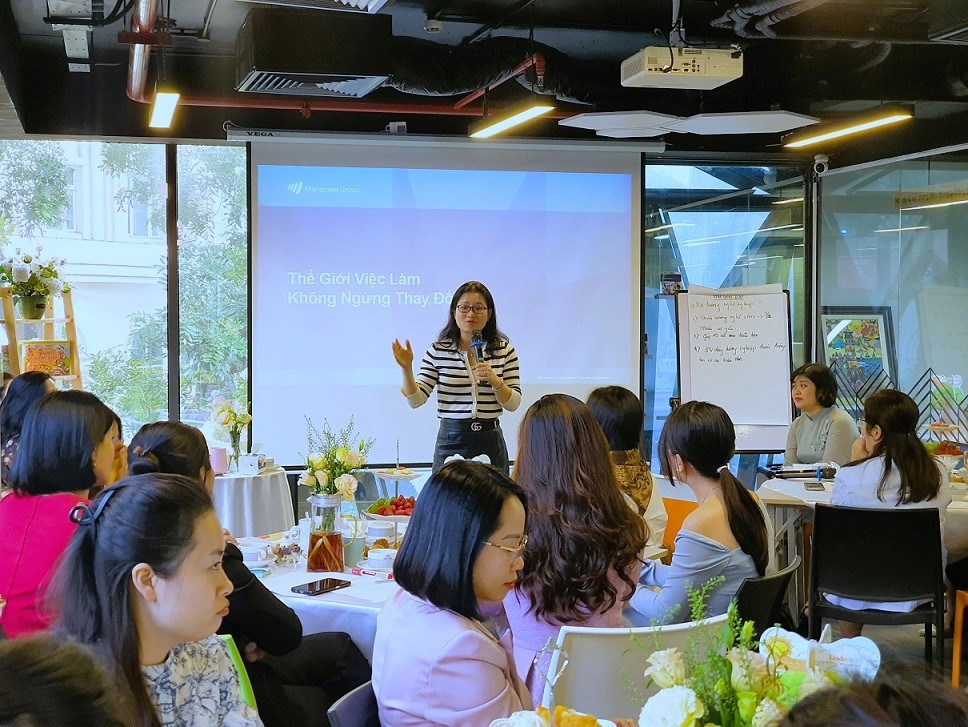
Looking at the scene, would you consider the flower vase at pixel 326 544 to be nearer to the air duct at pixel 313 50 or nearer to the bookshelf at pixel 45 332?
the air duct at pixel 313 50

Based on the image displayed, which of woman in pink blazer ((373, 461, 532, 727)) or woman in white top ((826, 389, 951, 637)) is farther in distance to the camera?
woman in white top ((826, 389, 951, 637))

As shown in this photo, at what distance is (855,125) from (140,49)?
173 inches

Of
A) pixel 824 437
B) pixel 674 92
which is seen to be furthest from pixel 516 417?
pixel 674 92

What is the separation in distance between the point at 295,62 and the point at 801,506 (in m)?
3.54

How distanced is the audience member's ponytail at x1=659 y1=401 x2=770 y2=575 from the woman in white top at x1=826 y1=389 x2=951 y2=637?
1.54 metres

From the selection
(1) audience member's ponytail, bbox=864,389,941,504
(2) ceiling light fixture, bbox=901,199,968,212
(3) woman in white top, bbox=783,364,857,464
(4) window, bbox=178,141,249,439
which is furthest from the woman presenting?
(2) ceiling light fixture, bbox=901,199,968,212

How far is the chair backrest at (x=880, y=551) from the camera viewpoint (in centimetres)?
439

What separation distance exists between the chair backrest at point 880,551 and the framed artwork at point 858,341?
3.85 metres

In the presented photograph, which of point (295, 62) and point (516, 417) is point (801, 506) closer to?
point (516, 417)

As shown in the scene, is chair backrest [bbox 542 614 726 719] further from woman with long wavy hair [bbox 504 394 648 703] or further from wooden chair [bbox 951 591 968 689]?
wooden chair [bbox 951 591 968 689]

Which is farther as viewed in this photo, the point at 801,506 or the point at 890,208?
the point at 890,208

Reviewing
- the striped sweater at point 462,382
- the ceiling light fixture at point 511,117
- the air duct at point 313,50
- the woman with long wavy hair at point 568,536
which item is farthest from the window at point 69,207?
the woman with long wavy hair at point 568,536

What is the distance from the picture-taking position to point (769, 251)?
8.45m

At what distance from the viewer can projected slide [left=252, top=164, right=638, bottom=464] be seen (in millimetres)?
7160
